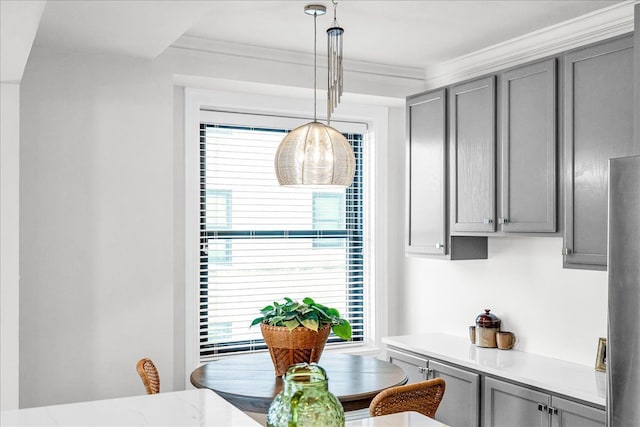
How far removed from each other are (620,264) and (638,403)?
1.27ft

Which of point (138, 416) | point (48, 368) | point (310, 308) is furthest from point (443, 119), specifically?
point (138, 416)

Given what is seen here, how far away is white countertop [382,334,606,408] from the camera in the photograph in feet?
9.21

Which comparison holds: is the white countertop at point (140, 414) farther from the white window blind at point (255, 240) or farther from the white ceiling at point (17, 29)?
the white window blind at point (255, 240)

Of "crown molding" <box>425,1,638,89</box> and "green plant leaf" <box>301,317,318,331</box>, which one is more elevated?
"crown molding" <box>425,1,638,89</box>

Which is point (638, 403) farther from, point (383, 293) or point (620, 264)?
point (383, 293)

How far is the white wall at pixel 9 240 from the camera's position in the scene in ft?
9.30

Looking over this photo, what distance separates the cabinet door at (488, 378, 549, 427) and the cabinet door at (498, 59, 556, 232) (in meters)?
0.79

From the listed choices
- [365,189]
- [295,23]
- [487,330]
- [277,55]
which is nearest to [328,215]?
[365,189]

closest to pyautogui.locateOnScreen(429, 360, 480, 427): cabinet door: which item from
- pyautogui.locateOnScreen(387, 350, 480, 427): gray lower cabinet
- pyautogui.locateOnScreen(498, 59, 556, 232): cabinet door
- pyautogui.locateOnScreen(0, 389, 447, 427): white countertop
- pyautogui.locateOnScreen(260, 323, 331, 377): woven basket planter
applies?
pyautogui.locateOnScreen(387, 350, 480, 427): gray lower cabinet

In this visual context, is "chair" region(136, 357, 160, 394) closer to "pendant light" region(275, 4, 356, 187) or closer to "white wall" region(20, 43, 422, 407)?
"white wall" region(20, 43, 422, 407)

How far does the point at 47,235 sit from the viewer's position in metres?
3.29

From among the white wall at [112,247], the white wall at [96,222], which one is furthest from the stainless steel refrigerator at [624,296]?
the white wall at [96,222]

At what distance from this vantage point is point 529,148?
125 inches

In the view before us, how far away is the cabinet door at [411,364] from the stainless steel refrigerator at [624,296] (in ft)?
6.10
